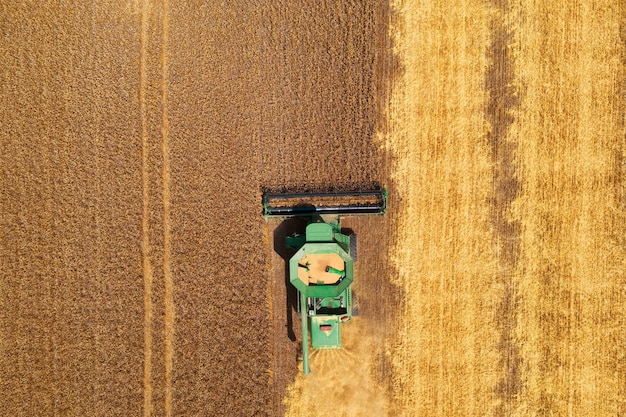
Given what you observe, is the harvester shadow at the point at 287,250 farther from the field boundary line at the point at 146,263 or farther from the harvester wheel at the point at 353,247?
the field boundary line at the point at 146,263

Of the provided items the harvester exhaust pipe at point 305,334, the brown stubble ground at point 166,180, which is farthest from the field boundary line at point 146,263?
the harvester exhaust pipe at point 305,334

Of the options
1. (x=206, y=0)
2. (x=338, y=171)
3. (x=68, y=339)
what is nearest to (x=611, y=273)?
(x=338, y=171)

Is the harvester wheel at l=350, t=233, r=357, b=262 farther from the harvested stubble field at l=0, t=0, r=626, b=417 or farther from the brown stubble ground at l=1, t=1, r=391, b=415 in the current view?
the brown stubble ground at l=1, t=1, r=391, b=415

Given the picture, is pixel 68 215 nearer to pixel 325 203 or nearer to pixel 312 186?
pixel 312 186

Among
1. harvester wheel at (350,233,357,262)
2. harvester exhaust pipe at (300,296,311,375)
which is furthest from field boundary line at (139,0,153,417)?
harvester wheel at (350,233,357,262)

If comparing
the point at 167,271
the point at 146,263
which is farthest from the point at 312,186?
the point at 146,263
